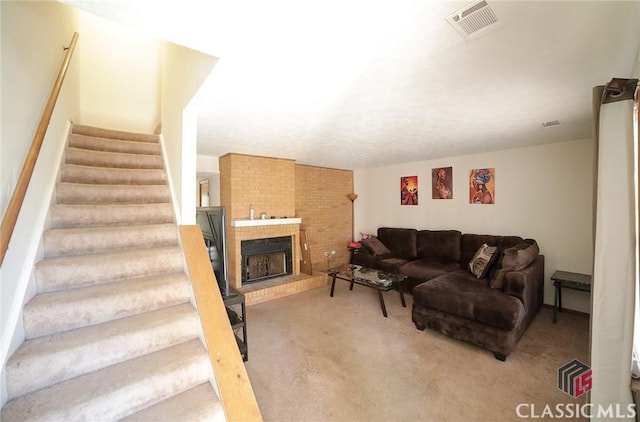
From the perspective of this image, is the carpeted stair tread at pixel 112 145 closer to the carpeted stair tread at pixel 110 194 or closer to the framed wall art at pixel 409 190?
the carpeted stair tread at pixel 110 194

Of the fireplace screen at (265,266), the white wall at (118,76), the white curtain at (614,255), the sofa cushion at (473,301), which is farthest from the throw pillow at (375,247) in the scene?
the white wall at (118,76)

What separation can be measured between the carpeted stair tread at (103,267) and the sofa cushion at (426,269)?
123 inches

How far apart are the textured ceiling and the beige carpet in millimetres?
2277

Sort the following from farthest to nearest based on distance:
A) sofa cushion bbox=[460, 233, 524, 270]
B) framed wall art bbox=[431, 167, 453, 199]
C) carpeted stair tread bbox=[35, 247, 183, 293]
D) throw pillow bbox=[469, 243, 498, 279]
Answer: framed wall art bbox=[431, 167, 453, 199] < sofa cushion bbox=[460, 233, 524, 270] < throw pillow bbox=[469, 243, 498, 279] < carpeted stair tread bbox=[35, 247, 183, 293]

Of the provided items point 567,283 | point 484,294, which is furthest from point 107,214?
point 567,283

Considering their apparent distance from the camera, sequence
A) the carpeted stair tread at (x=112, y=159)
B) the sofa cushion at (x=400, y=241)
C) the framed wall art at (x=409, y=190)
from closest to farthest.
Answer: the carpeted stair tread at (x=112, y=159), the sofa cushion at (x=400, y=241), the framed wall art at (x=409, y=190)

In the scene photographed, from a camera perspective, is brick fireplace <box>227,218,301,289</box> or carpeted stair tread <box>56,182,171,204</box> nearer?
carpeted stair tread <box>56,182,171,204</box>

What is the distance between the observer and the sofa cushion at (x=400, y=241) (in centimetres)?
466

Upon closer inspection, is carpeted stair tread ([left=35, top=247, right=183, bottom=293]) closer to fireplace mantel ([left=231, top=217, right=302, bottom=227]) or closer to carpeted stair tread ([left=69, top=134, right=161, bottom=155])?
carpeted stair tread ([left=69, top=134, right=161, bottom=155])

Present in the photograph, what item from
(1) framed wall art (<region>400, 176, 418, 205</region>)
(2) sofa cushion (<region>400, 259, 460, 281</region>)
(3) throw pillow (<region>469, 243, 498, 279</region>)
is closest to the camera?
(3) throw pillow (<region>469, 243, 498, 279</region>)

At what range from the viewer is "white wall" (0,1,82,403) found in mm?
1138

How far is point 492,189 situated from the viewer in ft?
13.0

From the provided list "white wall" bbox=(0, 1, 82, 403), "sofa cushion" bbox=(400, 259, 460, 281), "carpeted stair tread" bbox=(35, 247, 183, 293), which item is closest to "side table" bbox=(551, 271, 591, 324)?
"sofa cushion" bbox=(400, 259, 460, 281)

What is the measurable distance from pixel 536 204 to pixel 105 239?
16.2 ft
